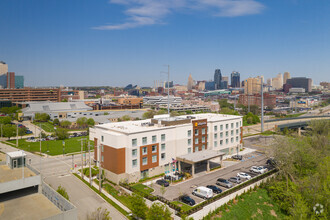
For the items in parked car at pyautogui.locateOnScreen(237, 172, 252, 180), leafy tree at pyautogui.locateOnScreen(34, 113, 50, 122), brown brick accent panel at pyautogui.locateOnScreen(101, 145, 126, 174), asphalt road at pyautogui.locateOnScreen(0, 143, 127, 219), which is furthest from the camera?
leafy tree at pyautogui.locateOnScreen(34, 113, 50, 122)

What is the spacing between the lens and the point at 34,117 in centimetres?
11056

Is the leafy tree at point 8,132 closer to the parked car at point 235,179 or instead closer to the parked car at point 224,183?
the parked car at point 224,183

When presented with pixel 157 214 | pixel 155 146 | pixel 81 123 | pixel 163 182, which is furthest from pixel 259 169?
pixel 81 123

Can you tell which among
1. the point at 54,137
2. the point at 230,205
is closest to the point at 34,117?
the point at 54,137

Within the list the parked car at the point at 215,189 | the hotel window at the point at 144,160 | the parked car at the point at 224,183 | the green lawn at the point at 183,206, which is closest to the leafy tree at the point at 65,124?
the hotel window at the point at 144,160

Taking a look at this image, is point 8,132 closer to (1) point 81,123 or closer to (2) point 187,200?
(1) point 81,123

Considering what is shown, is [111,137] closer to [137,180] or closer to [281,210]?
[137,180]

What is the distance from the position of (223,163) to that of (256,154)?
11806 mm


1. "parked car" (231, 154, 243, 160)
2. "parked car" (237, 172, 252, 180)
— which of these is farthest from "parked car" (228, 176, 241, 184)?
"parked car" (231, 154, 243, 160)

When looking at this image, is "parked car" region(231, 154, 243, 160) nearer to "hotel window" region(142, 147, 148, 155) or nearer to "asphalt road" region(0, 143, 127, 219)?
"hotel window" region(142, 147, 148, 155)

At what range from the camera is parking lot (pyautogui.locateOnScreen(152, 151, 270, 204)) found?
115 ft

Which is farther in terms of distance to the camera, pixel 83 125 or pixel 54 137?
pixel 83 125

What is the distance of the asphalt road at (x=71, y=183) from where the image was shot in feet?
101

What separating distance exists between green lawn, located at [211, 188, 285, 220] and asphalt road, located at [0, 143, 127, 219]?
13478 mm
